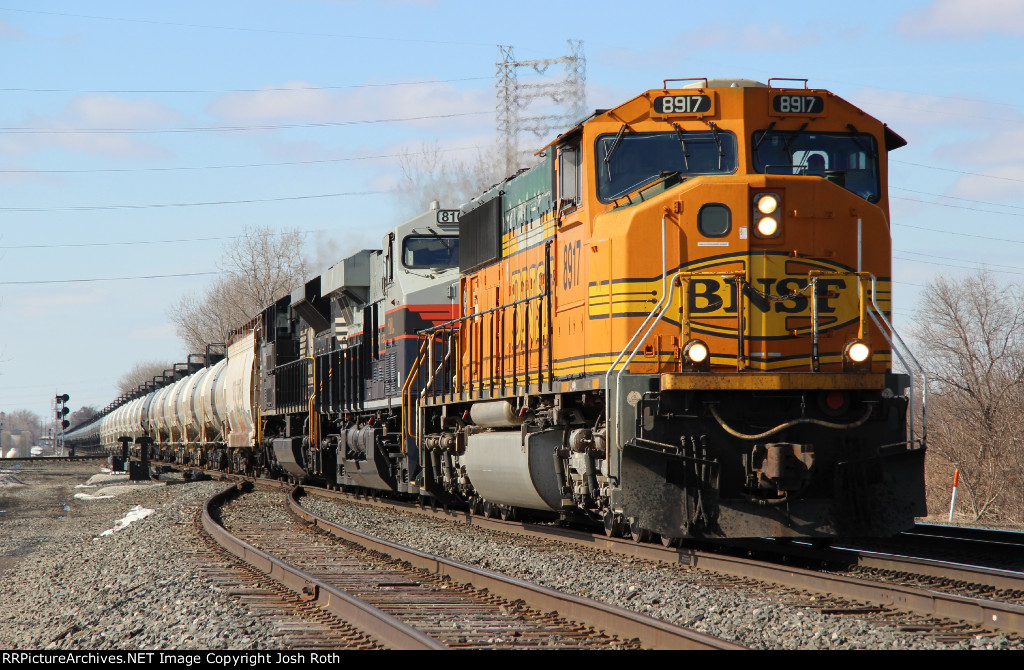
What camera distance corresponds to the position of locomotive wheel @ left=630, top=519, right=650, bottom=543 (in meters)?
8.53

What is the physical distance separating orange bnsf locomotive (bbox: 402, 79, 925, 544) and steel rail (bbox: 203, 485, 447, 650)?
2399mm

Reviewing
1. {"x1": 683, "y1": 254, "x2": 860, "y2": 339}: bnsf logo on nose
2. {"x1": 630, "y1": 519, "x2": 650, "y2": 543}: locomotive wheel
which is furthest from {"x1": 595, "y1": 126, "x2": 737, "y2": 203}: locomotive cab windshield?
{"x1": 630, "y1": 519, "x2": 650, "y2": 543}: locomotive wheel

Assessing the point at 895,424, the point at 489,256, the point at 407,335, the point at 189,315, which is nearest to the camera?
the point at 895,424

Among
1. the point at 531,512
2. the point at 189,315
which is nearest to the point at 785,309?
the point at 531,512

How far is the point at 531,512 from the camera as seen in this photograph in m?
13.5

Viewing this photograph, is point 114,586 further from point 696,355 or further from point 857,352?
point 857,352

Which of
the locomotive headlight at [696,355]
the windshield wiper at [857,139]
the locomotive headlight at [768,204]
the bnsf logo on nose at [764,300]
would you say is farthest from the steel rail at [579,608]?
the windshield wiper at [857,139]

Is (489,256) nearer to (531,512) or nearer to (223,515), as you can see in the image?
(531,512)

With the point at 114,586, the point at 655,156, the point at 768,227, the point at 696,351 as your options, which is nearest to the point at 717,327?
the point at 696,351

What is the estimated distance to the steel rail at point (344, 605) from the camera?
570cm

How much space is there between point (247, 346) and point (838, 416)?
72.2 ft

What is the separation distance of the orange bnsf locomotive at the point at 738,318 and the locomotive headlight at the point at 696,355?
0.01 meters

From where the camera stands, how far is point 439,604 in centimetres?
740

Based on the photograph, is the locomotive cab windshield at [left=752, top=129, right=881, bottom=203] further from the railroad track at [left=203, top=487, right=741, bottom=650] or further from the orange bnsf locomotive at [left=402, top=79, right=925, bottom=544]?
the railroad track at [left=203, top=487, right=741, bottom=650]
